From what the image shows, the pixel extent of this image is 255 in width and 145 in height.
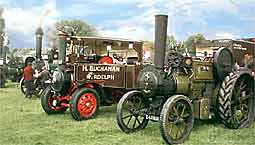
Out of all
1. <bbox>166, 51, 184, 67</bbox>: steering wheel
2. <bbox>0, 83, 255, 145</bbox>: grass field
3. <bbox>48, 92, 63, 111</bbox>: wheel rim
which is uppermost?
<bbox>166, 51, 184, 67</bbox>: steering wheel

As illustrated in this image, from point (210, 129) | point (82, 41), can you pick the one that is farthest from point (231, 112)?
point (82, 41)

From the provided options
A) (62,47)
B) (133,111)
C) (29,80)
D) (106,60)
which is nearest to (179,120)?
(133,111)

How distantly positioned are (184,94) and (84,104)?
8.30ft

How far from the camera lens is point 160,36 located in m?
6.11

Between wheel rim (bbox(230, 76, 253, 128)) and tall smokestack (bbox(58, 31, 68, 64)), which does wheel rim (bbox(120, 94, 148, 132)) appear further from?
tall smokestack (bbox(58, 31, 68, 64))

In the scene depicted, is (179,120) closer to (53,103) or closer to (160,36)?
(160,36)

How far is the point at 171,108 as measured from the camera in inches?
228

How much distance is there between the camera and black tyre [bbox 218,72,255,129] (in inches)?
266

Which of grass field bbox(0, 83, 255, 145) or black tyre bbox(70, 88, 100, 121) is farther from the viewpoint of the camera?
black tyre bbox(70, 88, 100, 121)

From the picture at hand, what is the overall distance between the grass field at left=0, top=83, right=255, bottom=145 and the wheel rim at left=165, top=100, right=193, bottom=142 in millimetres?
192

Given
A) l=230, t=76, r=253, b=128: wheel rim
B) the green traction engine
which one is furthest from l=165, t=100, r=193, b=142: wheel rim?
l=230, t=76, r=253, b=128: wheel rim

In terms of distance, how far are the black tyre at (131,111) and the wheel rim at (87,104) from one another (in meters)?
1.62

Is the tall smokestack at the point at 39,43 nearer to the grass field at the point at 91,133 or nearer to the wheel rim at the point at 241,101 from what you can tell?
the grass field at the point at 91,133

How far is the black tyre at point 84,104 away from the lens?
8133 millimetres
